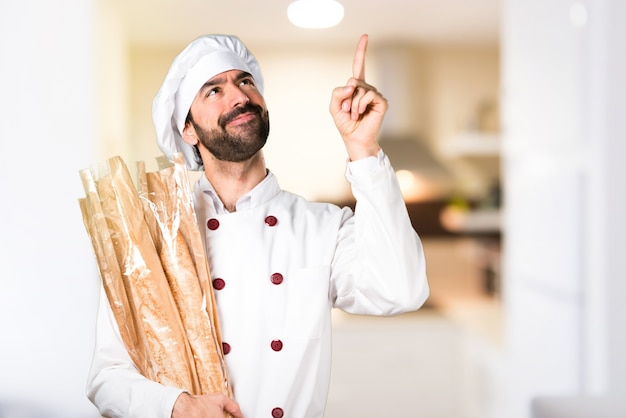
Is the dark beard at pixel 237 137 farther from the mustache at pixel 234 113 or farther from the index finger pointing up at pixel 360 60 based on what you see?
the index finger pointing up at pixel 360 60

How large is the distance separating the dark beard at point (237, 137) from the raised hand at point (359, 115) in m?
0.17

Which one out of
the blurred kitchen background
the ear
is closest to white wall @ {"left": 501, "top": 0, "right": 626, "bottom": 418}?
the blurred kitchen background

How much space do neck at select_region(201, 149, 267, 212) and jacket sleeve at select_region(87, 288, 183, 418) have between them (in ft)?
1.03

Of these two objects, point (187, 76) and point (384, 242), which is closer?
point (384, 242)

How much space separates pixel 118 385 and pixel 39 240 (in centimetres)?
67

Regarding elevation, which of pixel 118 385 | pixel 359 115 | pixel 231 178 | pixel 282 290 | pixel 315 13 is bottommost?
pixel 118 385

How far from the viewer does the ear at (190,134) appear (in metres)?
1.40

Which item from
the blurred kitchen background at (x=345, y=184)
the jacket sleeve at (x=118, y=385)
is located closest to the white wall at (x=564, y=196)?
the blurred kitchen background at (x=345, y=184)

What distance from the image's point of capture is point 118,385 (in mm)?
1271

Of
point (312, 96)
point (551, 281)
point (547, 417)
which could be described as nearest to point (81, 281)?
point (312, 96)

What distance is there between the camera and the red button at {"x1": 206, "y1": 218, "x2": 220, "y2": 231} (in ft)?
4.55

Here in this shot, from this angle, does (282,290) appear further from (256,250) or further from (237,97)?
(237,97)

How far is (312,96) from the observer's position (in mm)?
1892

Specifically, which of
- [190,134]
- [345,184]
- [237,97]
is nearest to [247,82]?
[237,97]
